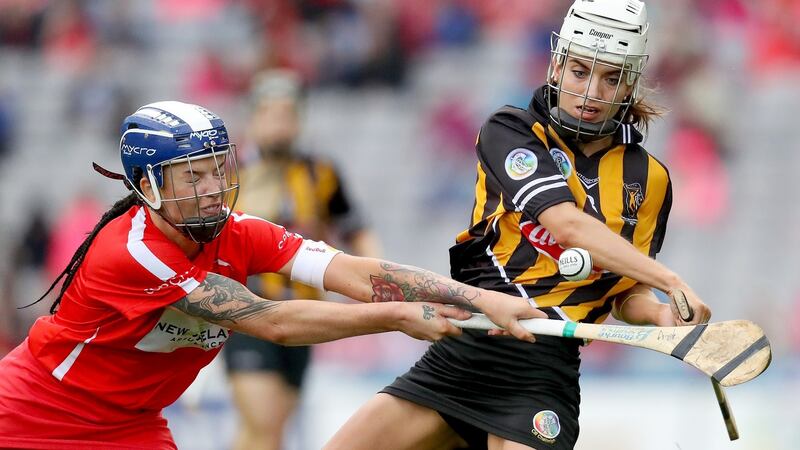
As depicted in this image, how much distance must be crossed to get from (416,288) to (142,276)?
2.75ft

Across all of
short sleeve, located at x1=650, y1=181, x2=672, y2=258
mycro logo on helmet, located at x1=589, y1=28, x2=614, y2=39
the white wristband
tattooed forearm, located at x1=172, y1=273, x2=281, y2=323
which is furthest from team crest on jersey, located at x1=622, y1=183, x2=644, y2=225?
tattooed forearm, located at x1=172, y1=273, x2=281, y2=323

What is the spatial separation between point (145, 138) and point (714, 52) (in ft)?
26.2

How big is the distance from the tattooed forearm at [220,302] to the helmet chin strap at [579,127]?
1078mm

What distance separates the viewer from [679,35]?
11031 millimetres

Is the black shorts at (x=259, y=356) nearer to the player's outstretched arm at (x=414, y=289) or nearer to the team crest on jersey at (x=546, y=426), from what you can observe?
the player's outstretched arm at (x=414, y=289)

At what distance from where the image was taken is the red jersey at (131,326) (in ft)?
13.3

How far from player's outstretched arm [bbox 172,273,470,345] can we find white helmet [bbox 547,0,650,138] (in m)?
0.74

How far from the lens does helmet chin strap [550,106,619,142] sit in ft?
14.0

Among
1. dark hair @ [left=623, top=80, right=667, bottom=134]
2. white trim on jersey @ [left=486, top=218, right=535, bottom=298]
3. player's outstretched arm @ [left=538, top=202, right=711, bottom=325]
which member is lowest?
white trim on jersey @ [left=486, top=218, right=535, bottom=298]

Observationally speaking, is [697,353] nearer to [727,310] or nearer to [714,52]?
[727,310]

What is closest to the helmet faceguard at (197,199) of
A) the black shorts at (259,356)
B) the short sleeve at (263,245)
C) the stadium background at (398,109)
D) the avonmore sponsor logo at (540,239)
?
the short sleeve at (263,245)

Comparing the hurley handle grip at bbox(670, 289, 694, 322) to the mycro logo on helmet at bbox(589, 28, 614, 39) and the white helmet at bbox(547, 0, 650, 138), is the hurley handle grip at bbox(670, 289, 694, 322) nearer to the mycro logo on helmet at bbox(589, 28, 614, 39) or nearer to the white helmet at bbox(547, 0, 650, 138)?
the white helmet at bbox(547, 0, 650, 138)

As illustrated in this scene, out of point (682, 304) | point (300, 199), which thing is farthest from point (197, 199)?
point (300, 199)

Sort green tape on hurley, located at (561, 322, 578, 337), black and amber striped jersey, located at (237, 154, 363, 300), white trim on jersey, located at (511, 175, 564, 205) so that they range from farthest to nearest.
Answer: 1. black and amber striped jersey, located at (237, 154, 363, 300)
2. white trim on jersey, located at (511, 175, 564, 205)
3. green tape on hurley, located at (561, 322, 578, 337)
